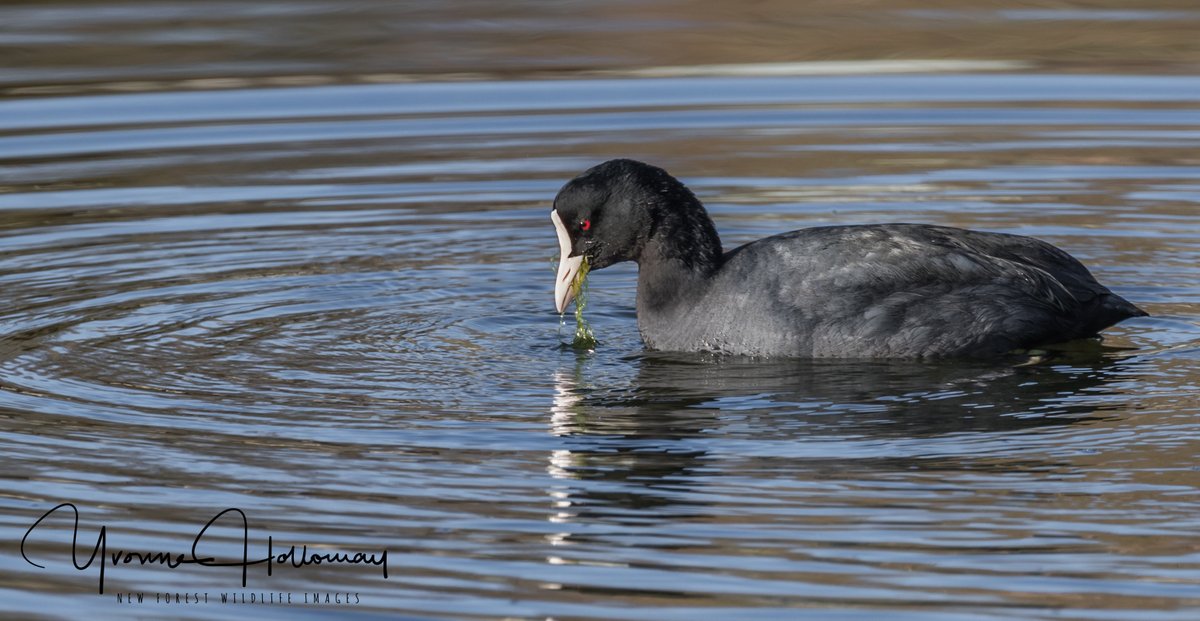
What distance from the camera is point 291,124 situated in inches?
551

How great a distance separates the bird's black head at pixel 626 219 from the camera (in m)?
8.34

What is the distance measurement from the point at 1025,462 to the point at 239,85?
33.2 feet

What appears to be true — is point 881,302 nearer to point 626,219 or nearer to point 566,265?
point 626,219

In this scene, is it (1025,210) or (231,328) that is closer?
(231,328)

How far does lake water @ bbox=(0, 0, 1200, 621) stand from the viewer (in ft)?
18.2

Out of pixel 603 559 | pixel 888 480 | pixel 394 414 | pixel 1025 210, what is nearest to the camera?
pixel 603 559

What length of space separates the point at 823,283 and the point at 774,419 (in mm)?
1094

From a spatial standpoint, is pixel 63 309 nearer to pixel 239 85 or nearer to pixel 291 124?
pixel 291 124

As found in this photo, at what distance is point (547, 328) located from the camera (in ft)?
28.7

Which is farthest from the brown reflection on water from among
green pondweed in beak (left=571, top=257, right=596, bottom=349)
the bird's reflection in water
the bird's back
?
the bird's reflection in water

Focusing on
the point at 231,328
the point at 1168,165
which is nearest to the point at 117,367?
the point at 231,328

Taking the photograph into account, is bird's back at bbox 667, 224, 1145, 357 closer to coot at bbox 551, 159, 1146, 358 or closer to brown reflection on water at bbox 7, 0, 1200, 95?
coot at bbox 551, 159, 1146, 358

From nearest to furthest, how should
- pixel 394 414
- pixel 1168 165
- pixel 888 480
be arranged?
1. pixel 888 480
2. pixel 394 414
3. pixel 1168 165

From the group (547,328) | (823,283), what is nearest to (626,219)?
(547,328)
